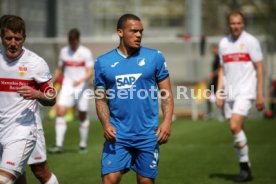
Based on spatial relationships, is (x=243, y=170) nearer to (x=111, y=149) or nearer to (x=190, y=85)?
(x=111, y=149)

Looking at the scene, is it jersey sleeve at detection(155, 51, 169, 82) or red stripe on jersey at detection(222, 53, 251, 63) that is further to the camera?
red stripe on jersey at detection(222, 53, 251, 63)

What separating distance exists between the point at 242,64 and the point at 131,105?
4099mm

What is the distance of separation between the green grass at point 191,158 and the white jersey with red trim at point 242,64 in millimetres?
1360

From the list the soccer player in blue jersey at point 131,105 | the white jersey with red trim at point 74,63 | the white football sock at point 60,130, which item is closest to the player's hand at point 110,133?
the soccer player in blue jersey at point 131,105

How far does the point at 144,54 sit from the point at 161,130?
0.82 m

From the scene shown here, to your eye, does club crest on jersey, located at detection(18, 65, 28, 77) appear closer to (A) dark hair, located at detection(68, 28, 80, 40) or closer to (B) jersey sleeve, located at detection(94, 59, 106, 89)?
(B) jersey sleeve, located at detection(94, 59, 106, 89)

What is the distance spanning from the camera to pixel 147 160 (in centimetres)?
781

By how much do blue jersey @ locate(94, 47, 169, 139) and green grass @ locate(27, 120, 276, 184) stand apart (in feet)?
11.2

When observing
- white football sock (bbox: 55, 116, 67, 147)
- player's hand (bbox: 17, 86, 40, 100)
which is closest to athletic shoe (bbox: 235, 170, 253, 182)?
player's hand (bbox: 17, 86, 40, 100)

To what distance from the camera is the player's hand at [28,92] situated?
779cm

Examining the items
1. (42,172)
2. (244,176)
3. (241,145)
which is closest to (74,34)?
(241,145)

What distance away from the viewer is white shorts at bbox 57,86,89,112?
16.0 metres

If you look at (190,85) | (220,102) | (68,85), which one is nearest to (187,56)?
(190,85)

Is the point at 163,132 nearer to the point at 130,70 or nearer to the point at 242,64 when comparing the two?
the point at 130,70
